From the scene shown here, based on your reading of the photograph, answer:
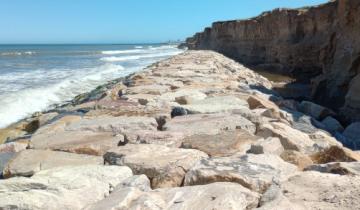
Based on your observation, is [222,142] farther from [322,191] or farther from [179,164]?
[322,191]

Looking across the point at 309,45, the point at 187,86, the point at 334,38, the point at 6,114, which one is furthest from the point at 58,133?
the point at 309,45

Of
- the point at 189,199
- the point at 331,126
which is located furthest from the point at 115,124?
the point at 331,126

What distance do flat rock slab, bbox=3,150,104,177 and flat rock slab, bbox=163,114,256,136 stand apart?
0.93 meters

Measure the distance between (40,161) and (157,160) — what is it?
0.83m

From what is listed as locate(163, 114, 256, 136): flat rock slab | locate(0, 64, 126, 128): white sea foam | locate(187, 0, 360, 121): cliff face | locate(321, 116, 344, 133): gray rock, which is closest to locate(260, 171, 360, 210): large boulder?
locate(163, 114, 256, 136): flat rock slab

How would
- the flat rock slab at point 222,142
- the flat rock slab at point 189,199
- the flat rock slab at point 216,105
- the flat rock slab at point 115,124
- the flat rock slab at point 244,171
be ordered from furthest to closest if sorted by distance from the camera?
the flat rock slab at point 216,105 < the flat rock slab at point 115,124 < the flat rock slab at point 222,142 < the flat rock slab at point 244,171 < the flat rock slab at point 189,199

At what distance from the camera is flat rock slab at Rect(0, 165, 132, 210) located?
2.41 m

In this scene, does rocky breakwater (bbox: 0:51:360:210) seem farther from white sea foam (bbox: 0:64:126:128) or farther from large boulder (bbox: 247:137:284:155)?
white sea foam (bbox: 0:64:126:128)

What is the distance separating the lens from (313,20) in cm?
2284

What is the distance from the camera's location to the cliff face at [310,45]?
9.72m

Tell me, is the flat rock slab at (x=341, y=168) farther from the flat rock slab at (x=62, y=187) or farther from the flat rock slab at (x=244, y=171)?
the flat rock slab at (x=62, y=187)

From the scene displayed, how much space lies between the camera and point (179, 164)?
2.97 m

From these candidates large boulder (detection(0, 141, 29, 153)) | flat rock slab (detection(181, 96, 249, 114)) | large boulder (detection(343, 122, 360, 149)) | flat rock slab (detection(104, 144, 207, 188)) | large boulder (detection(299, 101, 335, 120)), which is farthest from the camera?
large boulder (detection(299, 101, 335, 120))

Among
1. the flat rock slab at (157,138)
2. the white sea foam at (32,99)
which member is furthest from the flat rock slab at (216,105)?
the white sea foam at (32,99)
